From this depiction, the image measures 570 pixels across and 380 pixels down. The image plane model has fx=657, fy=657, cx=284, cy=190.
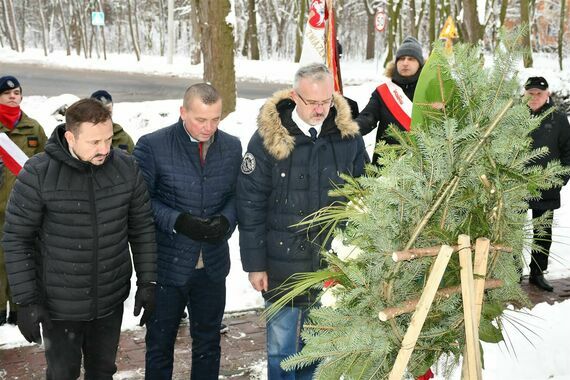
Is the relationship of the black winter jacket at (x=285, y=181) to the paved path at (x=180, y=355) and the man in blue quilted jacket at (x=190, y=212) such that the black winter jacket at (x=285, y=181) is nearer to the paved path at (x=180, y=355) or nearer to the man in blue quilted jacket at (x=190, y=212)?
the man in blue quilted jacket at (x=190, y=212)

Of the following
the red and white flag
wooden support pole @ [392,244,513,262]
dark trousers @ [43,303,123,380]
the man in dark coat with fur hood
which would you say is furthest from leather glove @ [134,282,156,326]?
the red and white flag

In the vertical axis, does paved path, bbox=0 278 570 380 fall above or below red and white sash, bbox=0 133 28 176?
below

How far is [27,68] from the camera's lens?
3350 centimetres

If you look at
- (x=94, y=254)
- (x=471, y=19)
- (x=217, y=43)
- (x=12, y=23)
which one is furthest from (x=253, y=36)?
(x=94, y=254)

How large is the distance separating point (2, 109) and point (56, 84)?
2109cm

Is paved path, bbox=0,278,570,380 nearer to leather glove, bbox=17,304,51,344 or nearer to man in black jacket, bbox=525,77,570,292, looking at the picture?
leather glove, bbox=17,304,51,344

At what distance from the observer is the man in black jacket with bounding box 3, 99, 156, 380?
10.5ft

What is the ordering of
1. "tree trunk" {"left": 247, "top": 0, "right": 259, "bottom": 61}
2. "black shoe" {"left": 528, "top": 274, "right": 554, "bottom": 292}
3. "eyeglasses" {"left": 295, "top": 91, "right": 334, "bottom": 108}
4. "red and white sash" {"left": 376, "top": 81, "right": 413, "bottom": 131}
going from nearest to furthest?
"eyeglasses" {"left": 295, "top": 91, "right": 334, "bottom": 108}, "red and white sash" {"left": 376, "top": 81, "right": 413, "bottom": 131}, "black shoe" {"left": 528, "top": 274, "right": 554, "bottom": 292}, "tree trunk" {"left": 247, "top": 0, "right": 259, "bottom": 61}

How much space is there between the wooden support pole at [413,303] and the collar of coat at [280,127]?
1.44m

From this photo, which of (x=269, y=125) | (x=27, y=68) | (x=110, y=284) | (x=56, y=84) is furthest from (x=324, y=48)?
(x=27, y=68)

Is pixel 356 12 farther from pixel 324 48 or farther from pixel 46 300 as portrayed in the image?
pixel 46 300

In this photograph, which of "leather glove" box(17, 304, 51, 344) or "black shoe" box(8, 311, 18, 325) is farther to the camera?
"black shoe" box(8, 311, 18, 325)

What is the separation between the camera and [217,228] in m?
3.64

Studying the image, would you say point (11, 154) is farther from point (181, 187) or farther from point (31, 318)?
point (31, 318)
